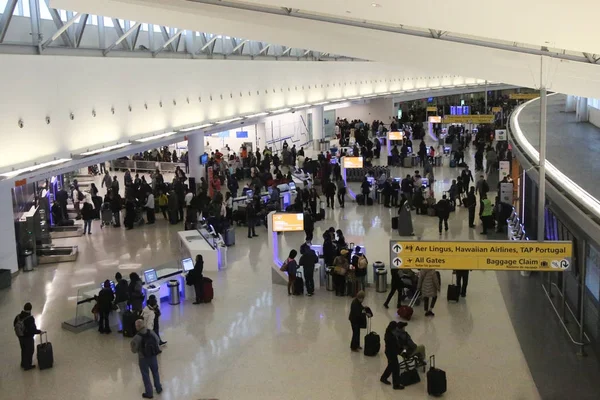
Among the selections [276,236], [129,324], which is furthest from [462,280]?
[129,324]

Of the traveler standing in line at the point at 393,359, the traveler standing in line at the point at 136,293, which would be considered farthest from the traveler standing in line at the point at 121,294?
the traveler standing in line at the point at 393,359

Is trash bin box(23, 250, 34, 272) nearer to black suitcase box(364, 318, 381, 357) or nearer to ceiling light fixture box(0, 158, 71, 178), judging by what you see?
ceiling light fixture box(0, 158, 71, 178)

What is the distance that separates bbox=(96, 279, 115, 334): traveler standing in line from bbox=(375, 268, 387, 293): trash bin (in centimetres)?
530

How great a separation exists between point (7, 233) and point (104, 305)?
4732 millimetres

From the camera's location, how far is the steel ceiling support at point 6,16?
13875mm

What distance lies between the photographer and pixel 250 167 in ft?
101

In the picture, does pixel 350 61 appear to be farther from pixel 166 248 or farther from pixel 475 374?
pixel 475 374

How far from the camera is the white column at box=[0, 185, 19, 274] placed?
1566cm

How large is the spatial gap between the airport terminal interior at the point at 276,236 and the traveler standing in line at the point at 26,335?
0.16 meters

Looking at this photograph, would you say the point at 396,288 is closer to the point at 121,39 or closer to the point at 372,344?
the point at 372,344

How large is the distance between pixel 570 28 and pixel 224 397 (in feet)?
22.0

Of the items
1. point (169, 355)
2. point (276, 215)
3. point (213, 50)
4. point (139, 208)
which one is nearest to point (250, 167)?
point (213, 50)

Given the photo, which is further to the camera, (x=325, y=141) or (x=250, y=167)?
(x=325, y=141)

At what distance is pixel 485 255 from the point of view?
9.22 metres
